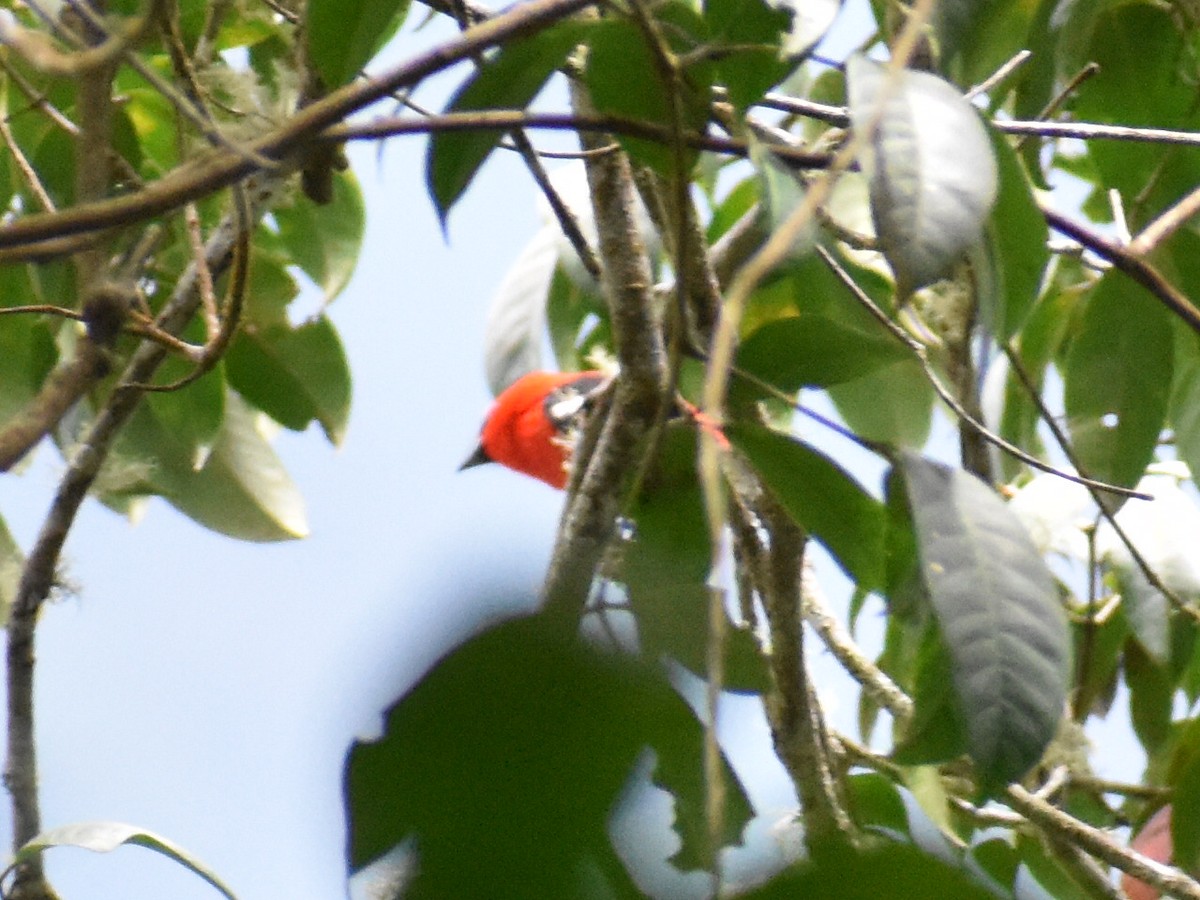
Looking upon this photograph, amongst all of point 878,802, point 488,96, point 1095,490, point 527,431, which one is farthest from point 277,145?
point 527,431

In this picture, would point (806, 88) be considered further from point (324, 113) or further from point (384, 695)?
point (384, 695)

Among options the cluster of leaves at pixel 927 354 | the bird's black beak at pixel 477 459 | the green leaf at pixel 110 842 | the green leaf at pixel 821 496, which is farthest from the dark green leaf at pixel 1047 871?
the bird's black beak at pixel 477 459

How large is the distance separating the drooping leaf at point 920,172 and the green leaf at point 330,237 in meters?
0.83

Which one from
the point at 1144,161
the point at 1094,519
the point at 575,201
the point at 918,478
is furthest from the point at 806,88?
the point at 918,478

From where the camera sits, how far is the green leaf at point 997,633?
46 cm

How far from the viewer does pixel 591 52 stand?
562mm

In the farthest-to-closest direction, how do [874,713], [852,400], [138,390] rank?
[874,713], [852,400], [138,390]

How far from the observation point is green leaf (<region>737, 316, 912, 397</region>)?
0.63 m

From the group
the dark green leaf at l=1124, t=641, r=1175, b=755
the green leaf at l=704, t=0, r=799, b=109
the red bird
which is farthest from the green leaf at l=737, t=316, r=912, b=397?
the red bird

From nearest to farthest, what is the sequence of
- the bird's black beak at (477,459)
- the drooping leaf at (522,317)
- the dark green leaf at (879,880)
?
1. the dark green leaf at (879,880)
2. the drooping leaf at (522,317)
3. the bird's black beak at (477,459)

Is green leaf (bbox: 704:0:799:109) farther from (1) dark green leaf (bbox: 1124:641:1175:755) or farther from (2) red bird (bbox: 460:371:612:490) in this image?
(2) red bird (bbox: 460:371:612:490)

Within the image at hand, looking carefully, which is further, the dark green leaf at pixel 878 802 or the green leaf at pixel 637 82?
the dark green leaf at pixel 878 802

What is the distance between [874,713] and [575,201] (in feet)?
2.00

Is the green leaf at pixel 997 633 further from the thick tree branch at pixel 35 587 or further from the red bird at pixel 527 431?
the red bird at pixel 527 431
